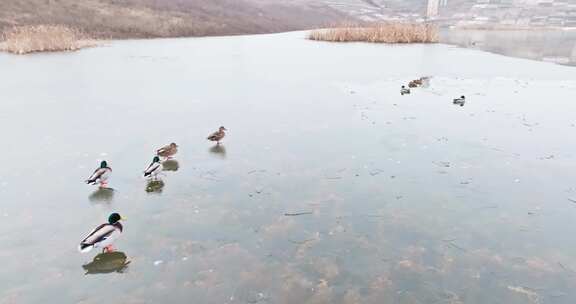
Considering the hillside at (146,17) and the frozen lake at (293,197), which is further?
the hillside at (146,17)

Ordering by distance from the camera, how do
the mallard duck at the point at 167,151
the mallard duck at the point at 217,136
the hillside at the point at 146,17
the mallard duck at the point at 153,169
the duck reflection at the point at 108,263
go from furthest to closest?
the hillside at the point at 146,17
the mallard duck at the point at 217,136
the mallard duck at the point at 167,151
the mallard duck at the point at 153,169
the duck reflection at the point at 108,263

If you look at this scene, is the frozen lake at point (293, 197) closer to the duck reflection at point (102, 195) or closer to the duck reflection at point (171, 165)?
the duck reflection at point (102, 195)

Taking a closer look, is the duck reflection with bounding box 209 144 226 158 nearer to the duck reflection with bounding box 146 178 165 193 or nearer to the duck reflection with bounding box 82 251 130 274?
the duck reflection with bounding box 146 178 165 193

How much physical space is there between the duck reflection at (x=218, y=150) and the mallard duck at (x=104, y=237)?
3.97 meters

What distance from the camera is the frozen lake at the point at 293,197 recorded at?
17.6ft

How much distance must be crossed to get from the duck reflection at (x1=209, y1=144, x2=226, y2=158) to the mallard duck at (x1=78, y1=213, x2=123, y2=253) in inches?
156

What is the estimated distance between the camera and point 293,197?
25.7 ft

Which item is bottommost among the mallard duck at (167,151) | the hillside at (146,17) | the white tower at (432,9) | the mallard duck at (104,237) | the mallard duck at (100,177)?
the mallard duck at (104,237)

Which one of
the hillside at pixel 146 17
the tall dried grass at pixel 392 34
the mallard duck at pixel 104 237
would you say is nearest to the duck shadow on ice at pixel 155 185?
the mallard duck at pixel 104 237

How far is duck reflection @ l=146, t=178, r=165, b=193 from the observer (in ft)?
26.6

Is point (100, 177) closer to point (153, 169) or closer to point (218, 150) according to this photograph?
point (153, 169)

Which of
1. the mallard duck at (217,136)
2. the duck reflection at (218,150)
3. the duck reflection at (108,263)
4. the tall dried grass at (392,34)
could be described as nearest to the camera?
the duck reflection at (108,263)

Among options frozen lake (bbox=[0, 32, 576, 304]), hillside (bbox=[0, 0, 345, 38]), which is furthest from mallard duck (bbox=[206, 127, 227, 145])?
hillside (bbox=[0, 0, 345, 38])

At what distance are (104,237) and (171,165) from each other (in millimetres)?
3618
